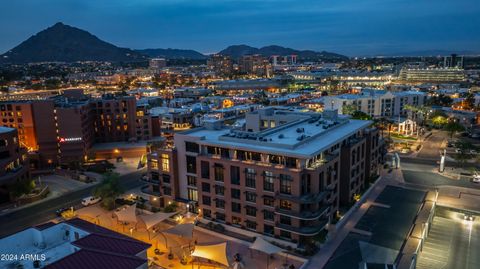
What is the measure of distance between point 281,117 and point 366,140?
16.2 m

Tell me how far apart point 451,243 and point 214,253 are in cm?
3080

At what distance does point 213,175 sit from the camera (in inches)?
2031

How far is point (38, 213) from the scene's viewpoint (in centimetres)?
5747

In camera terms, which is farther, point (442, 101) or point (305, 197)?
point (442, 101)

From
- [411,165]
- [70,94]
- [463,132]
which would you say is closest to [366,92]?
[463,132]

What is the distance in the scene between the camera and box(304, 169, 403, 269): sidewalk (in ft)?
138

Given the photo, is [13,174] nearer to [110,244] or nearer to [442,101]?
[110,244]

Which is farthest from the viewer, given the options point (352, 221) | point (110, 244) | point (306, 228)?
point (352, 221)

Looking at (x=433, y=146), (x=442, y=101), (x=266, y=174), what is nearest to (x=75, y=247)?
(x=266, y=174)

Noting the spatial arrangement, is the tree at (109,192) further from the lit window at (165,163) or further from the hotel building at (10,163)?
the hotel building at (10,163)

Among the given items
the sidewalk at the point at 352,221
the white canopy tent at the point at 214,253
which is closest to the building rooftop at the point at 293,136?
the sidewalk at the point at 352,221

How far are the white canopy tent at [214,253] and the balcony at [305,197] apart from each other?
31.6 ft

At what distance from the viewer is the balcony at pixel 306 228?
43.2m

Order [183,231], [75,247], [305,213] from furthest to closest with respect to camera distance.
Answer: [183,231] < [305,213] < [75,247]
